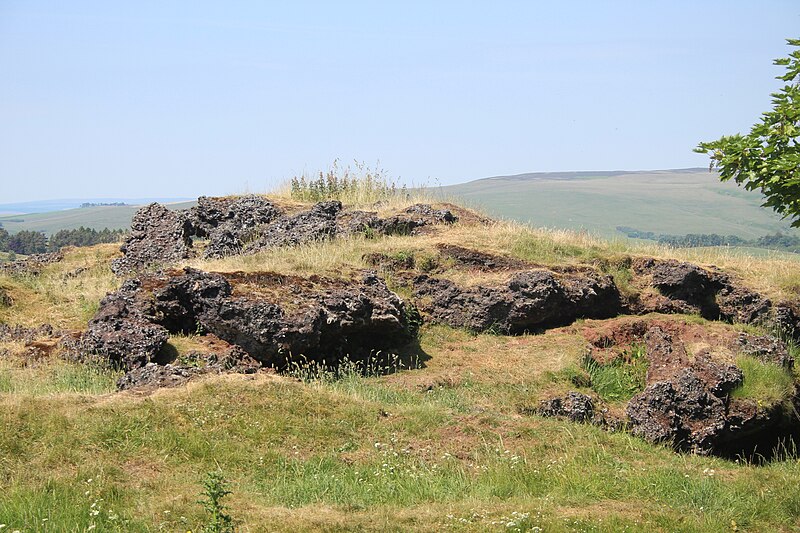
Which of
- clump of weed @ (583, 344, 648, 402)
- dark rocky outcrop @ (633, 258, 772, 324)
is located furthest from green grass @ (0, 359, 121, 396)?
dark rocky outcrop @ (633, 258, 772, 324)

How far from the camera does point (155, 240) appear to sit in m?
21.0

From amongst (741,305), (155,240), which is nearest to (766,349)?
(741,305)

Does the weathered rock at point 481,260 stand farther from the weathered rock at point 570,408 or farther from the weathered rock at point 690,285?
the weathered rock at point 570,408

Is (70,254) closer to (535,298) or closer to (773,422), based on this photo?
(535,298)

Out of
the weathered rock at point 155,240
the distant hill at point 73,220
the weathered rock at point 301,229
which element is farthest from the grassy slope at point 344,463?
the distant hill at point 73,220

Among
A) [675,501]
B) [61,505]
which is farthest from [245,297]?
[675,501]

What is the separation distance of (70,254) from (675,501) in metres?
19.1

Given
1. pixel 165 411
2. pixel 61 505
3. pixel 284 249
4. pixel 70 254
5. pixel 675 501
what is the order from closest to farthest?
pixel 61 505
pixel 675 501
pixel 165 411
pixel 284 249
pixel 70 254

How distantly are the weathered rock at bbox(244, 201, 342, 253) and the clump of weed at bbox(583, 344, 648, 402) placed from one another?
7.55 metres

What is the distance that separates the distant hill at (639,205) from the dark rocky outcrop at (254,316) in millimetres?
79024

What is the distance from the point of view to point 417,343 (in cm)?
1527

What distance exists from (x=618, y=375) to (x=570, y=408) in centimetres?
253

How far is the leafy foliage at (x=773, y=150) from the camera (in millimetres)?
8693

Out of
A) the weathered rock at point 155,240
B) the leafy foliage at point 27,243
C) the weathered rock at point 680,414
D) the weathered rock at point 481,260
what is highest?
the weathered rock at point 155,240
